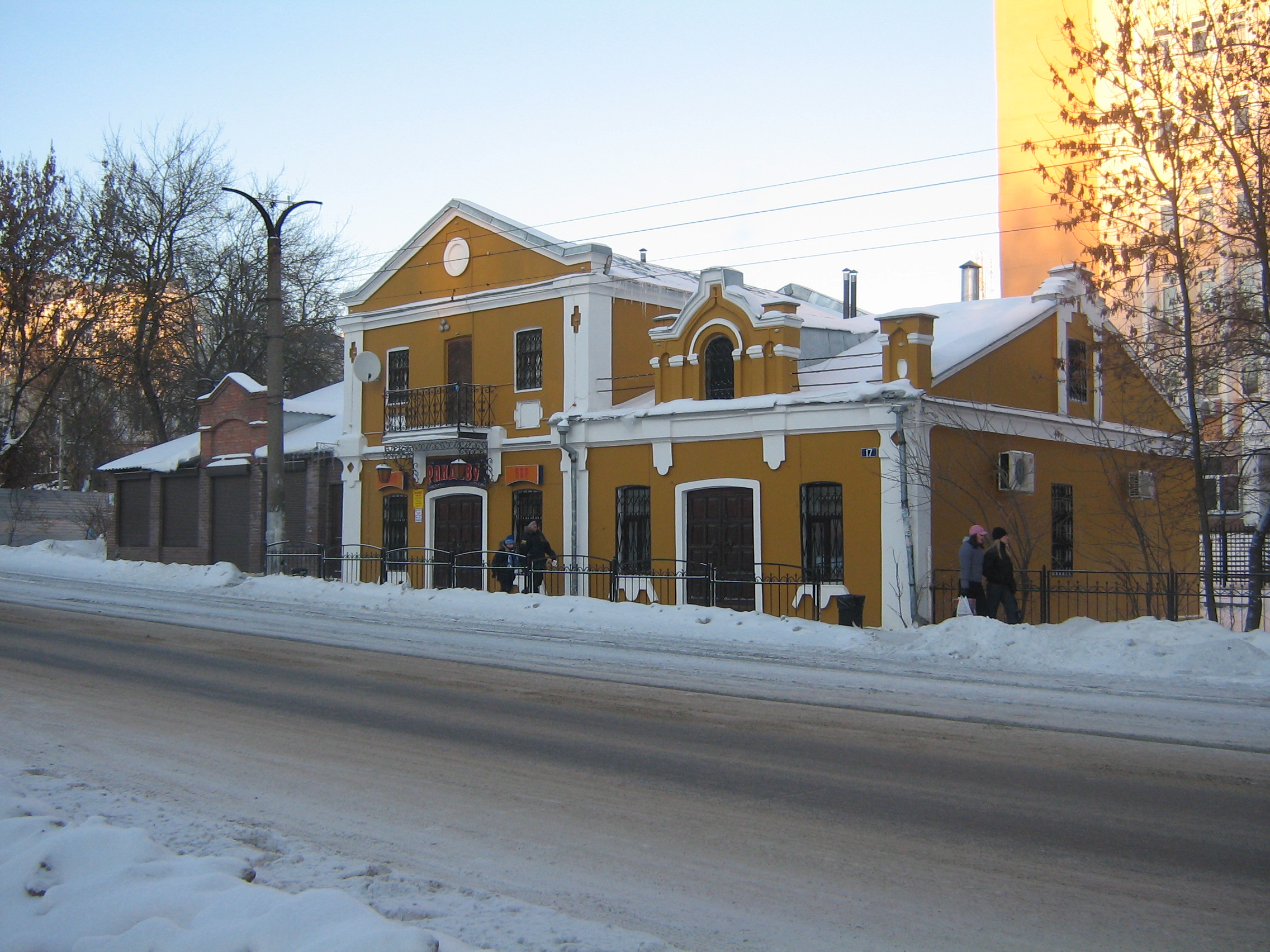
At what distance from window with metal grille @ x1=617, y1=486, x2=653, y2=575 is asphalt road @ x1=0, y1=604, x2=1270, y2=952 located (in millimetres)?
11205

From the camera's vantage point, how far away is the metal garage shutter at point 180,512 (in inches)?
1348

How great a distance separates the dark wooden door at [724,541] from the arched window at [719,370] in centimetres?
193

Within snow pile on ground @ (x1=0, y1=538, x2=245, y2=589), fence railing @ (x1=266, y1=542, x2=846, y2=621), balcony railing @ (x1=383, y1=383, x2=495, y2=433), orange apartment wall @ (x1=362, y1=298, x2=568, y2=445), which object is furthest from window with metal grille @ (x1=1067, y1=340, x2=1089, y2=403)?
snow pile on ground @ (x1=0, y1=538, x2=245, y2=589)

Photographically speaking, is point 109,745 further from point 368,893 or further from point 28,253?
point 28,253

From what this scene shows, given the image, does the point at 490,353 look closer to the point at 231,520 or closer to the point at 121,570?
the point at 121,570

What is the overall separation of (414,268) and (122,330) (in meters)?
Answer: 19.3

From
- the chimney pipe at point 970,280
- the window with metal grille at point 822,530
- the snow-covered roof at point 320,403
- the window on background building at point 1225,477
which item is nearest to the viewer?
the window on background building at point 1225,477

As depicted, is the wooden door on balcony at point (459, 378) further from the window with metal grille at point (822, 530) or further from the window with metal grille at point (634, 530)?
the window with metal grille at point (822, 530)

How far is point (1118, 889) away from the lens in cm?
523

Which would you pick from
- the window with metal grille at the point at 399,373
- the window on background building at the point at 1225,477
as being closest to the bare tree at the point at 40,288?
the window with metal grille at the point at 399,373

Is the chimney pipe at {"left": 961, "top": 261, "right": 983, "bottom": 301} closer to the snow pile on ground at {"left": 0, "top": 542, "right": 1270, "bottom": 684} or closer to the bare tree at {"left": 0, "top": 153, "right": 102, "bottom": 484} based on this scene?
the snow pile on ground at {"left": 0, "top": 542, "right": 1270, "bottom": 684}

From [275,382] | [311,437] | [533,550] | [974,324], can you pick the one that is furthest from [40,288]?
[974,324]

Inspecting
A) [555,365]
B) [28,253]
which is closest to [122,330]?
[28,253]

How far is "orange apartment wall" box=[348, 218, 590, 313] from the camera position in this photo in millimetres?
24547
